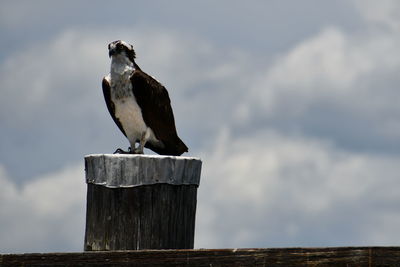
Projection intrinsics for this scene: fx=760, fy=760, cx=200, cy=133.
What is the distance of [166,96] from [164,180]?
277 centimetres

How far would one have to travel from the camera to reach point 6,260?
3662mm

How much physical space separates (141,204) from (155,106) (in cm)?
283

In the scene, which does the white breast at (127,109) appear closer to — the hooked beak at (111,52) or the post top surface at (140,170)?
the hooked beak at (111,52)

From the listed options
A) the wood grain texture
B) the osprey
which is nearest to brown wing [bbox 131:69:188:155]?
the osprey

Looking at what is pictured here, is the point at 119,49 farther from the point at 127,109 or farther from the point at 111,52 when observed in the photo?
the point at 127,109

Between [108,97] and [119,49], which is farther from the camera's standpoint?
[108,97]

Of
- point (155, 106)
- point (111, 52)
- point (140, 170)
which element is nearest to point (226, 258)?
point (140, 170)

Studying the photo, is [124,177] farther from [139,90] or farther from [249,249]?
[139,90]

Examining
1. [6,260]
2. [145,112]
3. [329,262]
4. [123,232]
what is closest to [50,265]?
[6,260]

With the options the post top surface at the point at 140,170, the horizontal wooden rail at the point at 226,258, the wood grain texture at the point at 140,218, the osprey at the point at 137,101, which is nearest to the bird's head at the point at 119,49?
the osprey at the point at 137,101

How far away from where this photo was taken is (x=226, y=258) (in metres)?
3.46

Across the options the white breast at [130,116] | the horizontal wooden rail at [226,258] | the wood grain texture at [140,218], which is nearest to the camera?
the horizontal wooden rail at [226,258]

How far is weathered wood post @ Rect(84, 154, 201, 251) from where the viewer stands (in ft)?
14.3

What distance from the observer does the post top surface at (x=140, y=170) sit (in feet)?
14.5
